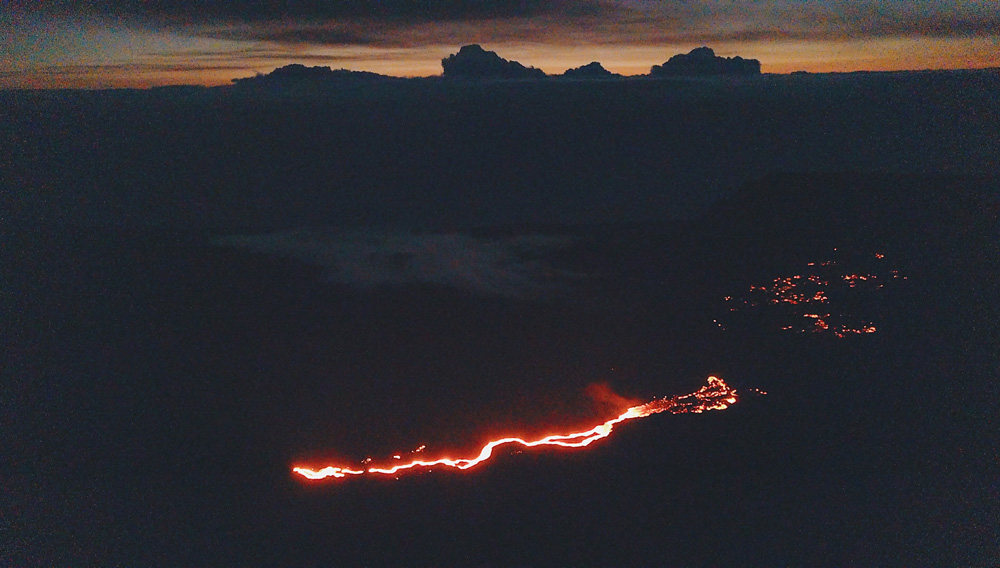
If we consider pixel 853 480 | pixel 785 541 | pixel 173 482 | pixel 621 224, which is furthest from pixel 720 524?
pixel 621 224

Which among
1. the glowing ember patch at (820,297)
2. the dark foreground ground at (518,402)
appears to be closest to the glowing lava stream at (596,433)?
the dark foreground ground at (518,402)

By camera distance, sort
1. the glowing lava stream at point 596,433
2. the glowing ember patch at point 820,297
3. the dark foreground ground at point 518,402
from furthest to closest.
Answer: the glowing ember patch at point 820,297 → the glowing lava stream at point 596,433 → the dark foreground ground at point 518,402

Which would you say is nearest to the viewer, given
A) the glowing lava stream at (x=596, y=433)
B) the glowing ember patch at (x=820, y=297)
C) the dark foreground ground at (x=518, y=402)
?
the dark foreground ground at (x=518, y=402)

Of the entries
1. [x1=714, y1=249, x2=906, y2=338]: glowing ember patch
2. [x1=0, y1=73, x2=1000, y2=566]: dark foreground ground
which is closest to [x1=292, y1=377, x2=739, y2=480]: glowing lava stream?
[x1=0, y1=73, x2=1000, y2=566]: dark foreground ground

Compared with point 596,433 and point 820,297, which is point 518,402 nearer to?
point 596,433

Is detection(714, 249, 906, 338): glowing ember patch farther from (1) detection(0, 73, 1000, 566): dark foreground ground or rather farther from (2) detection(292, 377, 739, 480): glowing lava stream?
(2) detection(292, 377, 739, 480): glowing lava stream

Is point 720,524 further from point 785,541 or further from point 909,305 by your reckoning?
point 909,305

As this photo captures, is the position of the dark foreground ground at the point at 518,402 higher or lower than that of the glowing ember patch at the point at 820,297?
lower

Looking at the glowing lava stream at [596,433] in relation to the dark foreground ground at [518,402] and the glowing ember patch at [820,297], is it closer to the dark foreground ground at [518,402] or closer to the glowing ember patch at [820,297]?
the dark foreground ground at [518,402]
